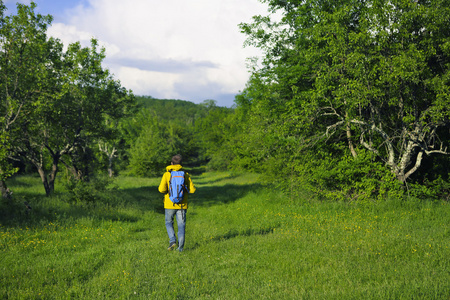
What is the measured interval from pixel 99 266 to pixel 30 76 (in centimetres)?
984

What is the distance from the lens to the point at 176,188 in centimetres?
738

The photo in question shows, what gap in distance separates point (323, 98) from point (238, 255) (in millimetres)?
8090

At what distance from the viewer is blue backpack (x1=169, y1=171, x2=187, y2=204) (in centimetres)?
738

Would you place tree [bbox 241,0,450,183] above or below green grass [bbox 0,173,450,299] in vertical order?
above

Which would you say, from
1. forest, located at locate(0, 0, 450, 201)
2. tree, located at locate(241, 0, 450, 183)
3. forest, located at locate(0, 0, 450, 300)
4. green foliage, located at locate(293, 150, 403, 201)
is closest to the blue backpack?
forest, located at locate(0, 0, 450, 300)

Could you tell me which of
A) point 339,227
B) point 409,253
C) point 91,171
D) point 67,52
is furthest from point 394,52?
point 91,171

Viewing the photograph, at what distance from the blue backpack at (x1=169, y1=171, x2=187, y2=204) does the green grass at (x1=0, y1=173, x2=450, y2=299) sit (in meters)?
1.35

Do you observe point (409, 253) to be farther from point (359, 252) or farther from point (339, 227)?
point (339, 227)

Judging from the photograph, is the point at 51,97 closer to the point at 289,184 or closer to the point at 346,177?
the point at 289,184

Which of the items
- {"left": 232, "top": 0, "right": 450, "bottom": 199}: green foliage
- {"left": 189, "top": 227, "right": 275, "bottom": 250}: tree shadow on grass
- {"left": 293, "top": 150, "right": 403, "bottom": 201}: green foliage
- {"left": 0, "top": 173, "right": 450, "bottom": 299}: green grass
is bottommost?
{"left": 189, "top": 227, "right": 275, "bottom": 250}: tree shadow on grass

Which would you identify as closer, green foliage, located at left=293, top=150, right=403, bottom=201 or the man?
the man

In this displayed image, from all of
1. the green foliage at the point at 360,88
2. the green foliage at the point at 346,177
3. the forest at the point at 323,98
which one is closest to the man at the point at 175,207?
the forest at the point at 323,98

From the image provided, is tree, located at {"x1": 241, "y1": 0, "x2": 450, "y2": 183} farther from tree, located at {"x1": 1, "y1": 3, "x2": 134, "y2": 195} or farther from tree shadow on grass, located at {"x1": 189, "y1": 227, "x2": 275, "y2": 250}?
tree, located at {"x1": 1, "y1": 3, "x2": 134, "y2": 195}

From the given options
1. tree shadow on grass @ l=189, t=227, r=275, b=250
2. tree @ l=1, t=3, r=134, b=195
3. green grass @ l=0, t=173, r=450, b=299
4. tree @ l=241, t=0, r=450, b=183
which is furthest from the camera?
tree @ l=1, t=3, r=134, b=195
